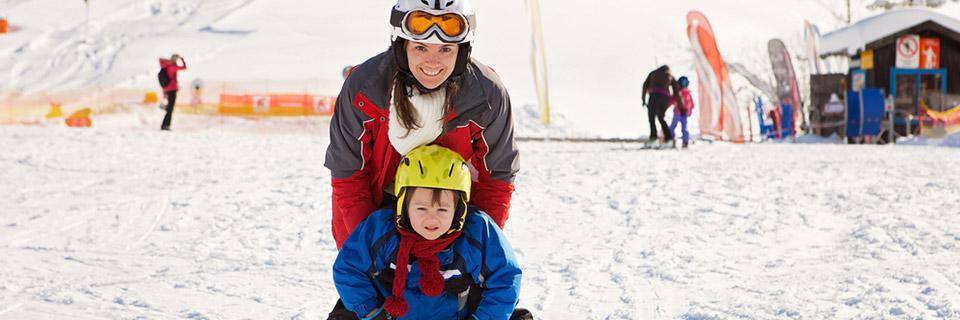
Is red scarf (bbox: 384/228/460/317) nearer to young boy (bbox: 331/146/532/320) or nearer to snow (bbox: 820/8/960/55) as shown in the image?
young boy (bbox: 331/146/532/320)

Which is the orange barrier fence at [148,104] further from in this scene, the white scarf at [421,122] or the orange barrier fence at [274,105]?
the white scarf at [421,122]

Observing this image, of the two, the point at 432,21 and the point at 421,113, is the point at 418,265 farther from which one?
the point at 432,21

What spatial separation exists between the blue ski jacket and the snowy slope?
88.4ft

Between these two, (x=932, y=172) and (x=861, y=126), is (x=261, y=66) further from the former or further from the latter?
(x=932, y=172)

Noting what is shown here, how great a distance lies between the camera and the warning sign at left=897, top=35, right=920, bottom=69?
23562 mm

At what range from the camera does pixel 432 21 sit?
107 inches

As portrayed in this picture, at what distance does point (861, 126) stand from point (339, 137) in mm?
18664

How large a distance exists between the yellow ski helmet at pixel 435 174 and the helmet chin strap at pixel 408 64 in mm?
200

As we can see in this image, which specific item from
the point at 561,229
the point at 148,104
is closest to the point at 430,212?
the point at 561,229

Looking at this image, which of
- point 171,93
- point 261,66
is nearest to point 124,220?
point 171,93

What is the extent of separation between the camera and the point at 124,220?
717cm

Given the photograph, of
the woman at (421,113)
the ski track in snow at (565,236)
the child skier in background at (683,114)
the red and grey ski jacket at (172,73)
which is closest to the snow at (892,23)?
the child skier in background at (683,114)

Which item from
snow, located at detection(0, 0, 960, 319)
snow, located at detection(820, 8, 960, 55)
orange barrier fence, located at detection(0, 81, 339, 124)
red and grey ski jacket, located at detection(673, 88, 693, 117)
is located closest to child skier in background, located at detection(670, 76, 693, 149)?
red and grey ski jacket, located at detection(673, 88, 693, 117)

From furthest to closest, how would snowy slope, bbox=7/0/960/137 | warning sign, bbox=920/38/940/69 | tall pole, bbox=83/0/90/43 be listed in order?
1. tall pole, bbox=83/0/90/43
2. snowy slope, bbox=7/0/960/137
3. warning sign, bbox=920/38/940/69
